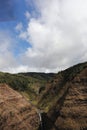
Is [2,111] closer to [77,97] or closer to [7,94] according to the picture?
[7,94]

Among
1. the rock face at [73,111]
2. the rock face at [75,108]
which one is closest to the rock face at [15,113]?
the rock face at [73,111]

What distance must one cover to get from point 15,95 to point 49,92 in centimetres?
7362

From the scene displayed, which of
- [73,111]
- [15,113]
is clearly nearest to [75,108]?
[73,111]

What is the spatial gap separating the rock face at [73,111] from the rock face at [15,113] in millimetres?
4579

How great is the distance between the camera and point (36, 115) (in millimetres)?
78938

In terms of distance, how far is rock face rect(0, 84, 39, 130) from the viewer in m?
70.8

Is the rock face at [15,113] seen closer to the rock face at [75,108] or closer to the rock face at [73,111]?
the rock face at [73,111]

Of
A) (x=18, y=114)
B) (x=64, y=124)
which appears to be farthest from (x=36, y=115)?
(x=64, y=124)

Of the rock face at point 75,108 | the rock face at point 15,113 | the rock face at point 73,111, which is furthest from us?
the rock face at point 15,113

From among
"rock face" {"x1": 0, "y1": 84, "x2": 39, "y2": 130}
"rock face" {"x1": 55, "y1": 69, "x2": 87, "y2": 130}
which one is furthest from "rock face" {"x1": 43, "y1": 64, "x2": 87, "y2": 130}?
"rock face" {"x1": 0, "y1": 84, "x2": 39, "y2": 130}

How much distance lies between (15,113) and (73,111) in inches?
606

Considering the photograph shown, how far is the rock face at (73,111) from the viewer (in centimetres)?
6481

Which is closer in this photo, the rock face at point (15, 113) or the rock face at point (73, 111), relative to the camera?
the rock face at point (73, 111)

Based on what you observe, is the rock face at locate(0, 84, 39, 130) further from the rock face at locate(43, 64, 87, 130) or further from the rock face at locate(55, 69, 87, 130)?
the rock face at locate(55, 69, 87, 130)
